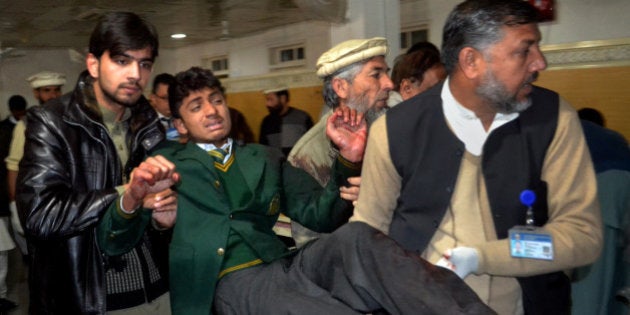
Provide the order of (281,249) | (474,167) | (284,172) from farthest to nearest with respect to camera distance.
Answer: (284,172), (281,249), (474,167)

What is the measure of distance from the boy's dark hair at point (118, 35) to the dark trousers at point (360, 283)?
2.86ft

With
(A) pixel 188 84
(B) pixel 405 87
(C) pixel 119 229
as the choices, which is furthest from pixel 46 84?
(C) pixel 119 229

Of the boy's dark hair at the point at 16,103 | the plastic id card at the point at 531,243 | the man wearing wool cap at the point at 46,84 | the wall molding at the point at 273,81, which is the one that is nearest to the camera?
the plastic id card at the point at 531,243

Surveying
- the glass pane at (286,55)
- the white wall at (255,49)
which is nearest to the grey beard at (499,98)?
the white wall at (255,49)

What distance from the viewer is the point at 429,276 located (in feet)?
3.89

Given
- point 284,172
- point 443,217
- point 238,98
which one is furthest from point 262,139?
point 443,217

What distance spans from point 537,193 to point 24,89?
→ 11813 millimetres

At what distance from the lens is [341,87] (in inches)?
92.2

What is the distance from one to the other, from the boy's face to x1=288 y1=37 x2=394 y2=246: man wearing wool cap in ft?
1.34

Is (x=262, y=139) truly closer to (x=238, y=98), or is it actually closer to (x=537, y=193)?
(x=238, y=98)

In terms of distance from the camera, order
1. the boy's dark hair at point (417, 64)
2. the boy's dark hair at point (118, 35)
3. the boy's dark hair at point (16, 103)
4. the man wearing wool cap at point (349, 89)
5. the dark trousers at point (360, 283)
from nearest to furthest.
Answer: the dark trousers at point (360, 283)
the boy's dark hair at point (118, 35)
the man wearing wool cap at point (349, 89)
the boy's dark hair at point (417, 64)
the boy's dark hair at point (16, 103)

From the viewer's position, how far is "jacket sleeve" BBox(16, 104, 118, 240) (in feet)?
5.18

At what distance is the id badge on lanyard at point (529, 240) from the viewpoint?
4.32 feet

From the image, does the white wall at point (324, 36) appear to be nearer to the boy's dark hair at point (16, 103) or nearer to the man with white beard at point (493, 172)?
the boy's dark hair at point (16, 103)
